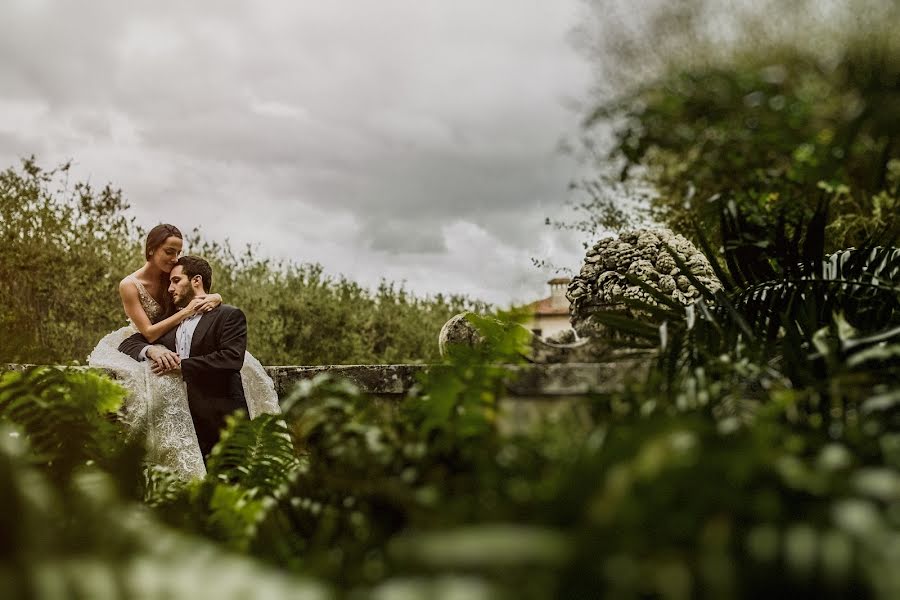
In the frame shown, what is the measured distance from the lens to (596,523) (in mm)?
609

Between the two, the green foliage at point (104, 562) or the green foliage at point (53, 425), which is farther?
the green foliage at point (53, 425)

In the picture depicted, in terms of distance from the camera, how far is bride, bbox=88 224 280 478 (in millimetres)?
6094

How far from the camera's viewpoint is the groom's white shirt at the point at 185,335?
6508 millimetres

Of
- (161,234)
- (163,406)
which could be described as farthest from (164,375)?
(161,234)

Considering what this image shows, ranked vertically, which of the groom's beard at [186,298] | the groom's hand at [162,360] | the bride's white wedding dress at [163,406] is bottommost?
the bride's white wedding dress at [163,406]

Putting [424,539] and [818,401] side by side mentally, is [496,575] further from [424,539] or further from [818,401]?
[818,401]

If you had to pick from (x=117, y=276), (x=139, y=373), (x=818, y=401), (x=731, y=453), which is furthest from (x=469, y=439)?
(x=117, y=276)

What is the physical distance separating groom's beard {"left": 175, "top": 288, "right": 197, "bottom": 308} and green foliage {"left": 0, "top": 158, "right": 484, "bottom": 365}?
590cm

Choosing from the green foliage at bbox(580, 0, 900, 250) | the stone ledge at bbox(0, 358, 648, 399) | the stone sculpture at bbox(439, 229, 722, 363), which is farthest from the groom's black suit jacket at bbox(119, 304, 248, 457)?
the green foliage at bbox(580, 0, 900, 250)

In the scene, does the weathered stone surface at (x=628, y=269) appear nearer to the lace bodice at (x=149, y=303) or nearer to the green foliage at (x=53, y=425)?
the lace bodice at (x=149, y=303)

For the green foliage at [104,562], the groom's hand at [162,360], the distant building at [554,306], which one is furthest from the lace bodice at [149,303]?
the green foliage at [104,562]

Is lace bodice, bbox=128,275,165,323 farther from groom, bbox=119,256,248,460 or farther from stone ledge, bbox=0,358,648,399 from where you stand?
stone ledge, bbox=0,358,648,399

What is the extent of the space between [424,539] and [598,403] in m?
0.56

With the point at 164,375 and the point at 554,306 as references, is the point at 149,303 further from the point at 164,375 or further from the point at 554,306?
the point at 554,306
